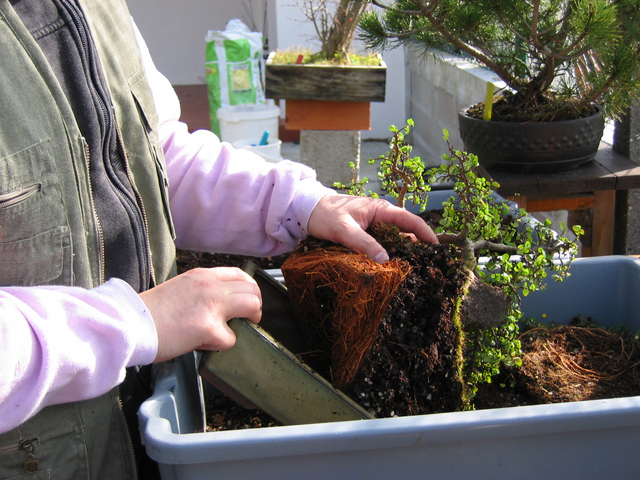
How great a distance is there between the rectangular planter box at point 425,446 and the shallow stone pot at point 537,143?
106cm

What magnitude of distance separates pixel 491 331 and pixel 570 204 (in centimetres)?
98

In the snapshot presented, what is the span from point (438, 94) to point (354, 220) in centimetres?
346

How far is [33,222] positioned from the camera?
622 mm

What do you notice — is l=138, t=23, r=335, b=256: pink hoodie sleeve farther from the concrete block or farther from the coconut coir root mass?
the concrete block

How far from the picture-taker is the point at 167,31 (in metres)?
6.65

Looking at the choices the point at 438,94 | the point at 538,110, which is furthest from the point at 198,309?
the point at 438,94

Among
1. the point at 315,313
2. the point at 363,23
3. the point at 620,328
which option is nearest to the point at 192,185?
the point at 315,313

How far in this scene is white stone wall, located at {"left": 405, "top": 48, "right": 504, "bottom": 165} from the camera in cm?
319

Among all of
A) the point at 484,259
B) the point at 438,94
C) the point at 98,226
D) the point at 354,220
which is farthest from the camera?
the point at 438,94

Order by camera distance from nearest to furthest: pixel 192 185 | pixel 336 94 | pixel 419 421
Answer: pixel 419 421, pixel 192 185, pixel 336 94

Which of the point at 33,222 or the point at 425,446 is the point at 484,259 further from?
the point at 33,222

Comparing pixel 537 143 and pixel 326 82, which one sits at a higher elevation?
pixel 326 82

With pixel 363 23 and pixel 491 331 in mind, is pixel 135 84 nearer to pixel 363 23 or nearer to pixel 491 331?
pixel 491 331

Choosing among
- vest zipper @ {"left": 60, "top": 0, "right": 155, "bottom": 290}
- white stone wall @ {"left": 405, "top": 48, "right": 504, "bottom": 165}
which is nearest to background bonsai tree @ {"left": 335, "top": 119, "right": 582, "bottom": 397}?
vest zipper @ {"left": 60, "top": 0, "right": 155, "bottom": 290}
